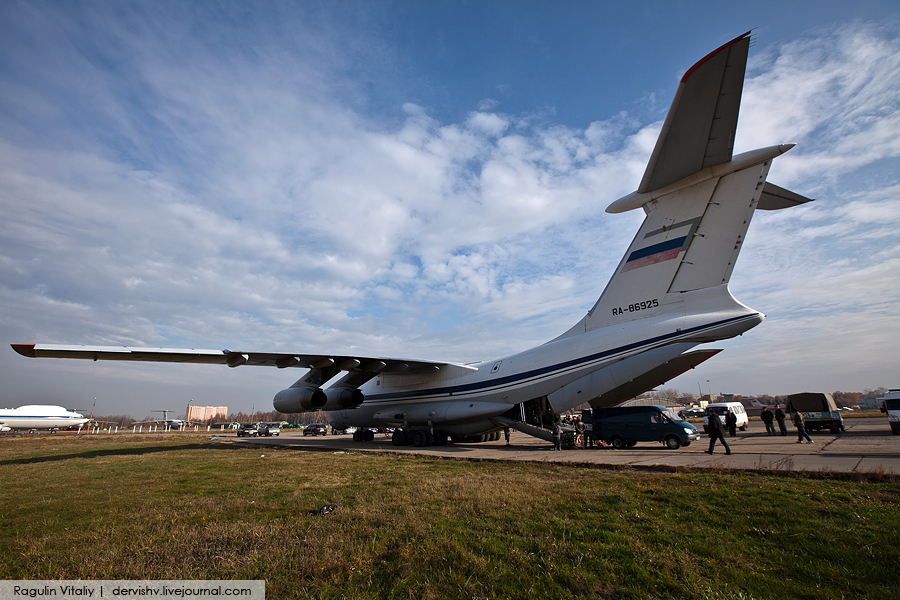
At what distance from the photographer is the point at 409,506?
5.01m

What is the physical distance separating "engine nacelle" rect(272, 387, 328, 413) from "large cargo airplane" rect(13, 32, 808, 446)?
0.10m

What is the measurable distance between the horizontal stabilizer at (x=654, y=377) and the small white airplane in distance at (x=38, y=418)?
58.5m

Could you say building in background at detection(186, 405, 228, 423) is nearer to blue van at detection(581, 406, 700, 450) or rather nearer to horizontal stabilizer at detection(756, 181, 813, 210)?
blue van at detection(581, 406, 700, 450)

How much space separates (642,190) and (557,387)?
221 inches

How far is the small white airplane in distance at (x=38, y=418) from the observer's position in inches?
1711

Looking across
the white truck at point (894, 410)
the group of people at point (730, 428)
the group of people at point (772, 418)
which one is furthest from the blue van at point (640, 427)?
the white truck at point (894, 410)

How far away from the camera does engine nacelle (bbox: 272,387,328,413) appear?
14.9 m

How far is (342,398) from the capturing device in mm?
15836

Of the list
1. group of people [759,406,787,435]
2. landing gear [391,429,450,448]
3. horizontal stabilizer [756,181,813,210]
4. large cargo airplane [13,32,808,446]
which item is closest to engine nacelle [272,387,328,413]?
large cargo airplane [13,32,808,446]

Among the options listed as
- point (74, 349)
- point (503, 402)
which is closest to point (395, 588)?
point (503, 402)

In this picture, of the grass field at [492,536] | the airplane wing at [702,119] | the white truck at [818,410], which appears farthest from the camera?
the white truck at [818,410]

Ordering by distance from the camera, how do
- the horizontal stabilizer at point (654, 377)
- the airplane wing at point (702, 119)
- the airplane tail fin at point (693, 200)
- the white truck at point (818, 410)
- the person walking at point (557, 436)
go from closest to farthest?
the airplane wing at point (702, 119) → the airplane tail fin at point (693, 200) → the horizontal stabilizer at point (654, 377) → the person walking at point (557, 436) → the white truck at point (818, 410)

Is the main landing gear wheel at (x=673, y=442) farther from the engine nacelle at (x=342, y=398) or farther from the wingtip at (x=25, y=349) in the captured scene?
the wingtip at (x=25, y=349)

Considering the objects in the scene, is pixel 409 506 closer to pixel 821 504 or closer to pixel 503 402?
pixel 821 504
